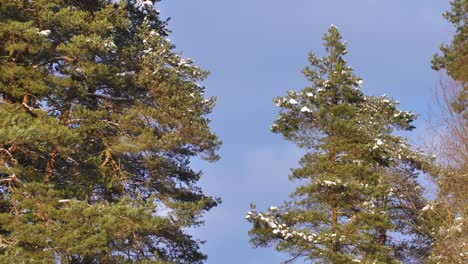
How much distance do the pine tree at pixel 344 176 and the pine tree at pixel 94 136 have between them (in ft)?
10.1

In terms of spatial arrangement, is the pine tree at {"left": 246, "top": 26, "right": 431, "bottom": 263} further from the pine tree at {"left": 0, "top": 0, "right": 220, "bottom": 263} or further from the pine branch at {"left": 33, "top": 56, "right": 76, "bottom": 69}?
the pine branch at {"left": 33, "top": 56, "right": 76, "bottom": 69}

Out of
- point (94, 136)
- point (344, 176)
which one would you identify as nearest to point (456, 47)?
point (344, 176)

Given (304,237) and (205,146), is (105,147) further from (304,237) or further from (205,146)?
(304,237)

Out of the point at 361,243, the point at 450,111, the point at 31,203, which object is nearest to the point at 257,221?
the point at 361,243

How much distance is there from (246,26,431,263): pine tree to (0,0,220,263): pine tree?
307 cm

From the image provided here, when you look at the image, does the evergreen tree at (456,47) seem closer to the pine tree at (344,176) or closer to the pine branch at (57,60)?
the pine tree at (344,176)

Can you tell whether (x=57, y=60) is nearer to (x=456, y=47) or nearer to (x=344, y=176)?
(x=344, y=176)

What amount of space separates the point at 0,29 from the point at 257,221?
966 cm

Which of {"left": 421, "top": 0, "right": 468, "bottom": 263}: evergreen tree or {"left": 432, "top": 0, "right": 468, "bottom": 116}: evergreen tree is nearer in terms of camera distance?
{"left": 421, "top": 0, "right": 468, "bottom": 263}: evergreen tree

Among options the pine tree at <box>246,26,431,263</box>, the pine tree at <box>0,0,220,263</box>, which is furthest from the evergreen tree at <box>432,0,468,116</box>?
the pine tree at <box>0,0,220,263</box>

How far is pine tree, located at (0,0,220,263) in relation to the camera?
13469 millimetres

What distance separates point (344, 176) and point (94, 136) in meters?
7.94

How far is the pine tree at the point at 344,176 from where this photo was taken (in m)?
19.3

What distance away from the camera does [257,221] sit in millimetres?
20266
